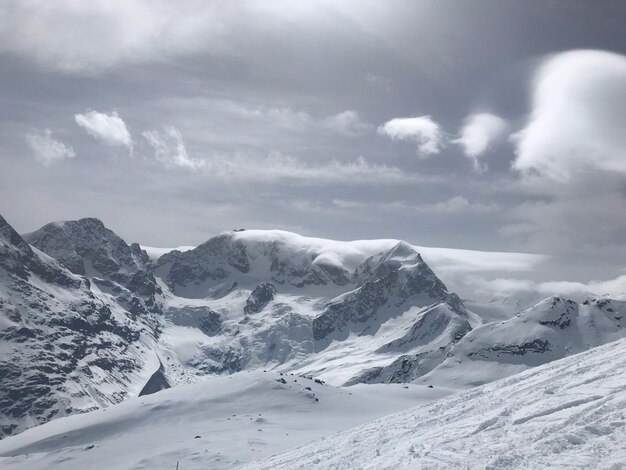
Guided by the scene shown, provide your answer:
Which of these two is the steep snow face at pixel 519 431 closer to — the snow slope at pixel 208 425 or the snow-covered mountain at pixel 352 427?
the snow-covered mountain at pixel 352 427

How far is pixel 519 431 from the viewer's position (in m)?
24.3

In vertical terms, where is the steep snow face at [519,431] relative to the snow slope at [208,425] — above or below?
above

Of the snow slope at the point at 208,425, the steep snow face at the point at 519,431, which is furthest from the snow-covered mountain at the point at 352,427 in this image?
the snow slope at the point at 208,425

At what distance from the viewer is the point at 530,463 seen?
20.6 m

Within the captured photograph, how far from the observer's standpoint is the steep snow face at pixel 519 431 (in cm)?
2086

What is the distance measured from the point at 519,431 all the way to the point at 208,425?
2658 inches

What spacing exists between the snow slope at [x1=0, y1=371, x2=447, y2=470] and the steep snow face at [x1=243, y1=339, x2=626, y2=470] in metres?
31.6

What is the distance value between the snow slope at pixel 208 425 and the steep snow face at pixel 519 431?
31645mm

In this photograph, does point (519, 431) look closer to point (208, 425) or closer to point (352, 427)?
point (352, 427)

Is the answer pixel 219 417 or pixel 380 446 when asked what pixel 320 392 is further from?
pixel 380 446

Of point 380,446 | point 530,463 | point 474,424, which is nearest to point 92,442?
point 380,446

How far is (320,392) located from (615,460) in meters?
86.0

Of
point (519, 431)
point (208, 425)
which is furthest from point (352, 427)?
point (519, 431)

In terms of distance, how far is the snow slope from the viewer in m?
70.8
